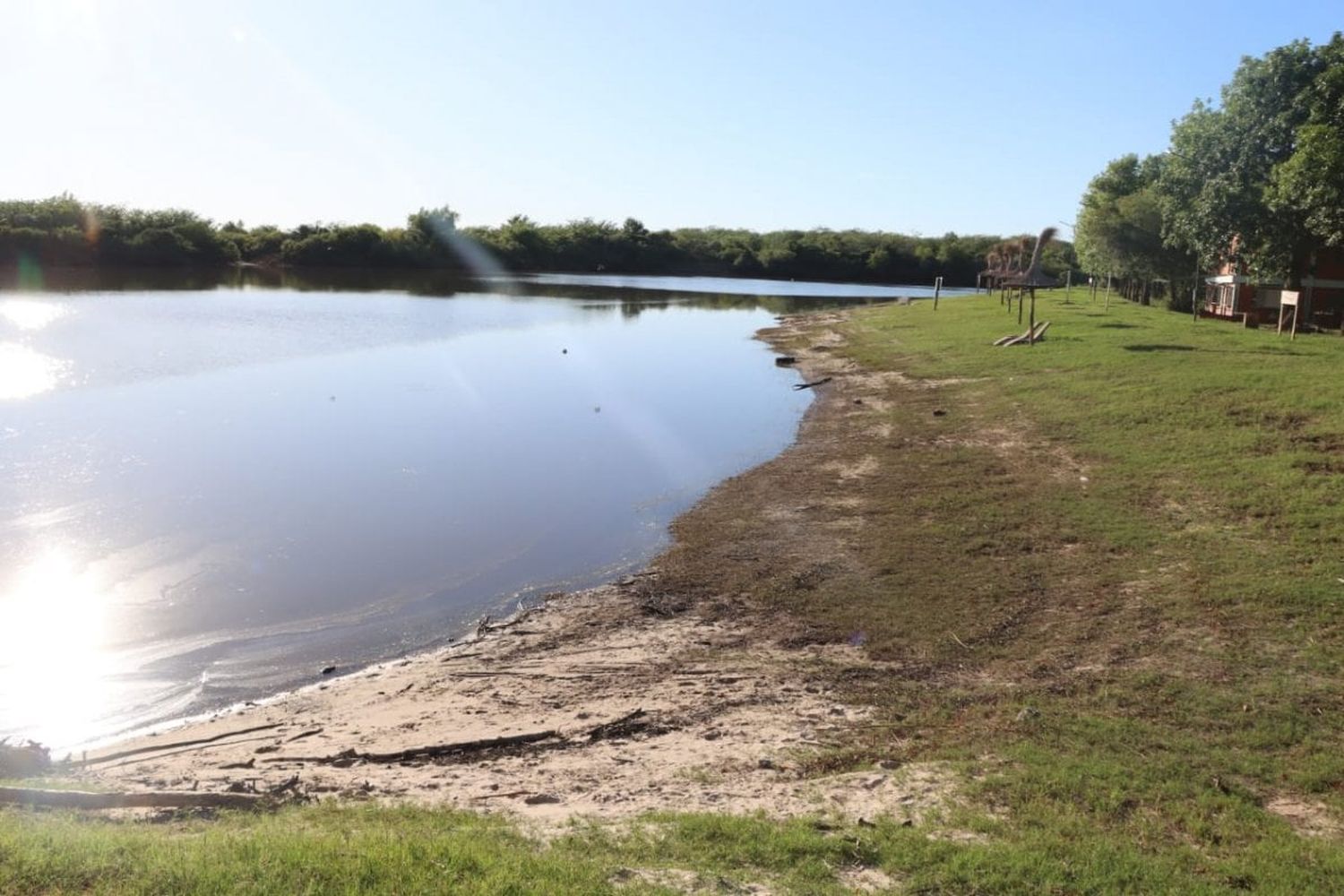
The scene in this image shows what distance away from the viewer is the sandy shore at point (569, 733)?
21.0 feet

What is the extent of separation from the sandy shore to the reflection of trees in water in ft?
171

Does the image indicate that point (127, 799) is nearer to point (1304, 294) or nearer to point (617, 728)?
point (617, 728)

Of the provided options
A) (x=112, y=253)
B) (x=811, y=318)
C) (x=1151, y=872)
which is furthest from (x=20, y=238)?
(x=1151, y=872)

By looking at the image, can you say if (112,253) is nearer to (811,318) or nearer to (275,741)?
(811,318)

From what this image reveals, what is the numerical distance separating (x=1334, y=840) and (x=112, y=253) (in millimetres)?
107940

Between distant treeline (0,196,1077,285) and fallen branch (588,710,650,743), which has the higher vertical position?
distant treeline (0,196,1077,285)

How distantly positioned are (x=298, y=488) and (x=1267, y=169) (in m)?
34.0

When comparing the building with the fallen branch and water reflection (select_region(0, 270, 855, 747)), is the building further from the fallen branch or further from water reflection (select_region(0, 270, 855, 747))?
the fallen branch

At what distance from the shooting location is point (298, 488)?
16.5m

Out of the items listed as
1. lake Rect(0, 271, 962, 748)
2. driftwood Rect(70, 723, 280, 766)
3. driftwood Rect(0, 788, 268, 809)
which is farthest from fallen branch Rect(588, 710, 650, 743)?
lake Rect(0, 271, 962, 748)

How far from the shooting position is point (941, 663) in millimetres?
8789

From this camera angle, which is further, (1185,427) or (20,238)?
(20,238)

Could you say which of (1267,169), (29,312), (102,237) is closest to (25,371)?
(29,312)

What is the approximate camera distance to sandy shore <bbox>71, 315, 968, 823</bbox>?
639 centimetres
